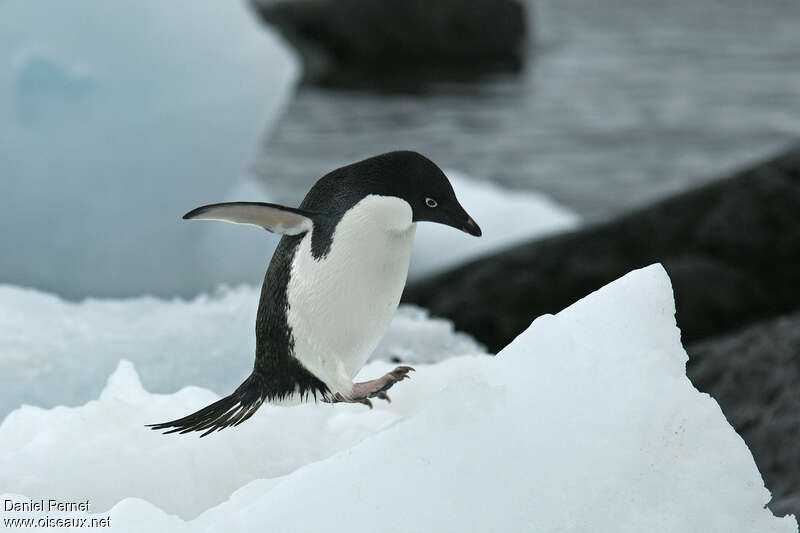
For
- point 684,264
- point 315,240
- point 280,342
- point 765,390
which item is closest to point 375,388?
point 280,342

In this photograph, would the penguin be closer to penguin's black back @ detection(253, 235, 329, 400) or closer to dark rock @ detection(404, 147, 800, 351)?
penguin's black back @ detection(253, 235, 329, 400)

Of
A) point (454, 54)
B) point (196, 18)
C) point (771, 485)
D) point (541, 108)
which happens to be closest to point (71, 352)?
point (771, 485)

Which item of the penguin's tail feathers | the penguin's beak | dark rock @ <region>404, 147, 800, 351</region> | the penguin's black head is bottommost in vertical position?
dark rock @ <region>404, 147, 800, 351</region>

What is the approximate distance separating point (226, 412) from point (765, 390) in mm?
1750

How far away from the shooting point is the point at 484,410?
71.0 inches

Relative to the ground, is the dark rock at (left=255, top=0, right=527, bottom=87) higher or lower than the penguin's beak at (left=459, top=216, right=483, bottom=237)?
lower

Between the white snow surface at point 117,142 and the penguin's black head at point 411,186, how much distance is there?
281cm

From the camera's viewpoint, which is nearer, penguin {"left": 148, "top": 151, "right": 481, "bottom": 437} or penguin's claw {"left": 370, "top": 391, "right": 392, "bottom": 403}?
penguin {"left": 148, "top": 151, "right": 481, "bottom": 437}

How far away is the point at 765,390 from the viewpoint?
322 cm

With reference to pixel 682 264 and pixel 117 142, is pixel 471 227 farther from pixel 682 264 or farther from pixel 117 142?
pixel 117 142

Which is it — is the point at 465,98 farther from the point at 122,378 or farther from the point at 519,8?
the point at 122,378

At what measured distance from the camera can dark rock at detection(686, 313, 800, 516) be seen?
292cm

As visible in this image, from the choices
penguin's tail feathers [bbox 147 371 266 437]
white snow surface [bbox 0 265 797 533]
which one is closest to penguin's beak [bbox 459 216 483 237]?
white snow surface [bbox 0 265 797 533]

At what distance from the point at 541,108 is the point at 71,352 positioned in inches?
437
